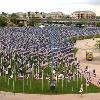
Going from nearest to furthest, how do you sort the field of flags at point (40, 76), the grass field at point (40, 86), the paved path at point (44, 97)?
the paved path at point (44, 97)
the grass field at point (40, 86)
the field of flags at point (40, 76)

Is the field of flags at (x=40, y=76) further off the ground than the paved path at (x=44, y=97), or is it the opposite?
Answer: the field of flags at (x=40, y=76)

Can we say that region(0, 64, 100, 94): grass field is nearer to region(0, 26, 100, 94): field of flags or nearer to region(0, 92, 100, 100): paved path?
region(0, 26, 100, 94): field of flags

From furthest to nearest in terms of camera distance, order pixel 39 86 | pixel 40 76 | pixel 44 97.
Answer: pixel 40 76 < pixel 39 86 < pixel 44 97

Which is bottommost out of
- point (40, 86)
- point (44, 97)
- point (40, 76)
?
point (44, 97)

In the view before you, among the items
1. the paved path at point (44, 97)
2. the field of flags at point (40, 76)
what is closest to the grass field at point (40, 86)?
the field of flags at point (40, 76)

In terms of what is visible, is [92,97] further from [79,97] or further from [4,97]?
[4,97]

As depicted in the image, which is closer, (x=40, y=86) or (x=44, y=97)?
(x=44, y=97)

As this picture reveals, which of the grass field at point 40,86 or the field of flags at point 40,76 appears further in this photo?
the field of flags at point 40,76

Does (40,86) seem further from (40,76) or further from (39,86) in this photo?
(40,76)

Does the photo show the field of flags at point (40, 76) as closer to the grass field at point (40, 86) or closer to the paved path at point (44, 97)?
the grass field at point (40, 86)

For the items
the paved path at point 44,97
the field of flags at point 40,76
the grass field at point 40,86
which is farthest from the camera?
the field of flags at point 40,76

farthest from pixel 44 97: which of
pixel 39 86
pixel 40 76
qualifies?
pixel 40 76

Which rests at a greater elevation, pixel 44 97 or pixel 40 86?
pixel 40 86

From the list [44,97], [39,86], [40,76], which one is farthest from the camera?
[40,76]
